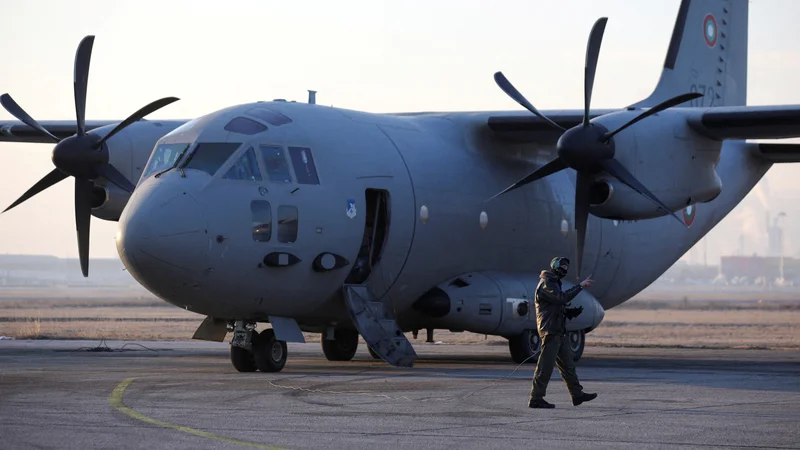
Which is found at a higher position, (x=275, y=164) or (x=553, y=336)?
(x=275, y=164)

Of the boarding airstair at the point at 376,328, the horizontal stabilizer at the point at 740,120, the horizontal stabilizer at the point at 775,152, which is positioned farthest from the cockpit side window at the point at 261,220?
the horizontal stabilizer at the point at 775,152

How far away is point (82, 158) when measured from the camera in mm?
21297

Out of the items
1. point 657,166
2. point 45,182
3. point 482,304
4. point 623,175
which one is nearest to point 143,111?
point 45,182

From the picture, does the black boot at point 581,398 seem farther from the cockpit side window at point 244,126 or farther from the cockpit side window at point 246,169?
the cockpit side window at point 244,126

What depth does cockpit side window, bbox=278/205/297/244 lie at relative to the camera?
1775 cm

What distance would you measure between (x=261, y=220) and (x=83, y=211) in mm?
5757

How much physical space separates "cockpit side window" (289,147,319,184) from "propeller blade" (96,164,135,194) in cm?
443

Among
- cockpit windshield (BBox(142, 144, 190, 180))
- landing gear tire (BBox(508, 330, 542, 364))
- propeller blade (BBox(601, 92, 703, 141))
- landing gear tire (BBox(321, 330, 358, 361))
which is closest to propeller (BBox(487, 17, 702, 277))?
propeller blade (BBox(601, 92, 703, 141))

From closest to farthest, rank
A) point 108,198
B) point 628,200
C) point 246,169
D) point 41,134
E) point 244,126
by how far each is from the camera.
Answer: point 246,169 → point 244,126 → point 628,200 → point 108,198 → point 41,134

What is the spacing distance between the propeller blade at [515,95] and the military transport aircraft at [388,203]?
3 centimetres

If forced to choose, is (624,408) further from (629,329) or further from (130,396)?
(629,329)

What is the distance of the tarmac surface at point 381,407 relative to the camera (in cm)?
1021

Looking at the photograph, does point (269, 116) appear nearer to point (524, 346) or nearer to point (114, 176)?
point (114, 176)

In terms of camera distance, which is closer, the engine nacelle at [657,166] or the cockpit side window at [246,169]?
the cockpit side window at [246,169]
